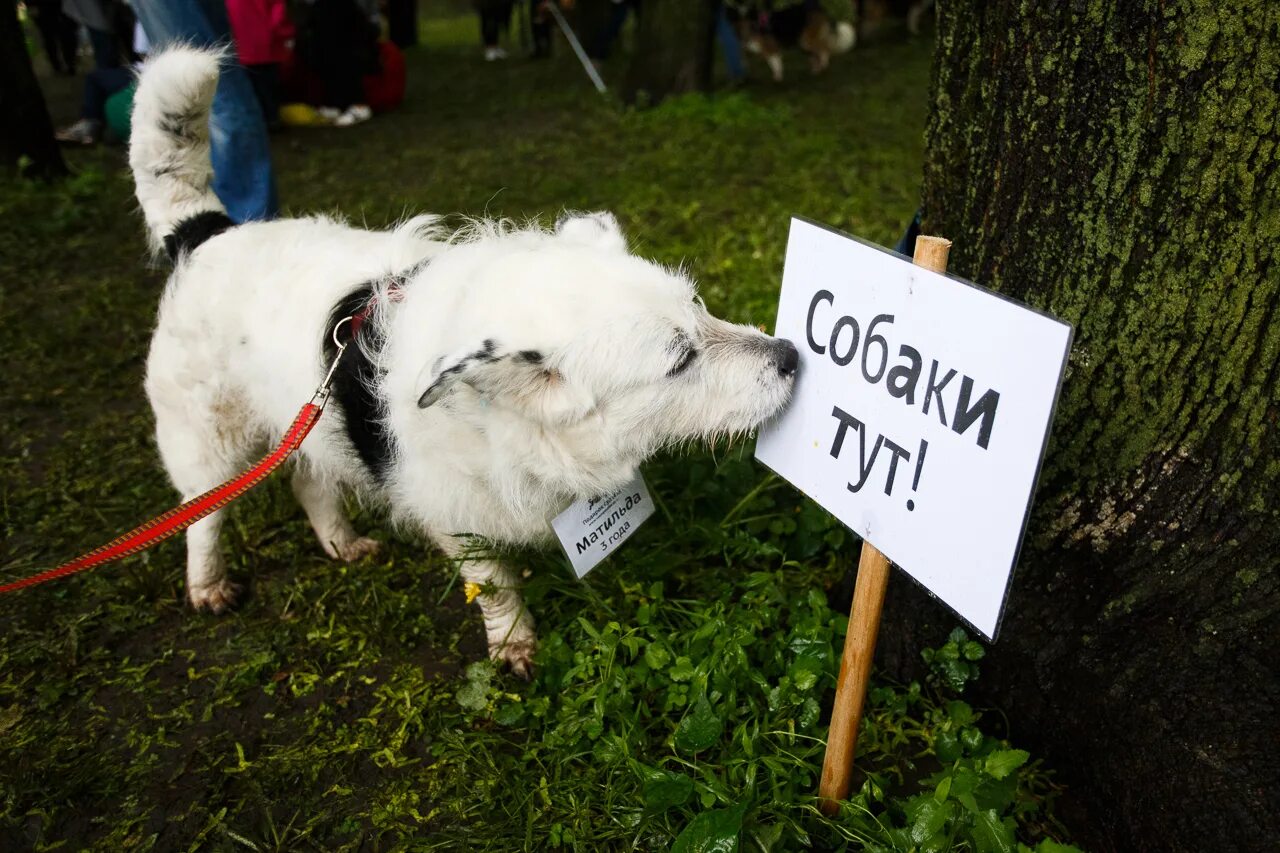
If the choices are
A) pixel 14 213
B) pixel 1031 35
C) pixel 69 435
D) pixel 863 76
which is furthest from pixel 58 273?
pixel 863 76

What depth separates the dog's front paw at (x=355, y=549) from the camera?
10.4 feet

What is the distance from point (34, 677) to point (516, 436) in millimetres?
1978

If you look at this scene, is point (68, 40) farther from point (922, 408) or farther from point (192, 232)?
point (922, 408)

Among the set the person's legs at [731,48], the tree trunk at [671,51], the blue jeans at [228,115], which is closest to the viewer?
the blue jeans at [228,115]

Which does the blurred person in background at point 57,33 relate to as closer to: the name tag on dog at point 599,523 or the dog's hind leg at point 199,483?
the dog's hind leg at point 199,483

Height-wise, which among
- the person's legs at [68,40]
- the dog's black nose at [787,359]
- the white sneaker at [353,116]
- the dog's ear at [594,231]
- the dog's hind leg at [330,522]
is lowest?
the dog's hind leg at [330,522]

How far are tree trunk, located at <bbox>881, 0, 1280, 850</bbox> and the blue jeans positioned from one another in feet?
11.5

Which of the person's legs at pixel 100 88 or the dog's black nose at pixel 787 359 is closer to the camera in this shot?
the dog's black nose at pixel 787 359

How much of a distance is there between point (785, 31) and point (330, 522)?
1028cm

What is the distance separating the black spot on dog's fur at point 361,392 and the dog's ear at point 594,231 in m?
0.61

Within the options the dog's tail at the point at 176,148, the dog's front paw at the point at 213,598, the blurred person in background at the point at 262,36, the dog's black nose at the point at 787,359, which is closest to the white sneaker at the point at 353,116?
the blurred person in background at the point at 262,36

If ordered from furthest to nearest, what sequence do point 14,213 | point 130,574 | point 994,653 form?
point 14,213, point 130,574, point 994,653

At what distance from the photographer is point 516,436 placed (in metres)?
2.04

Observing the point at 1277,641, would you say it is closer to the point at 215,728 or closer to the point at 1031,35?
the point at 1031,35
